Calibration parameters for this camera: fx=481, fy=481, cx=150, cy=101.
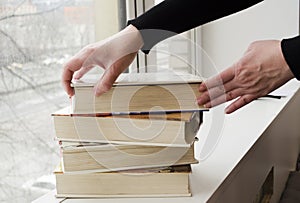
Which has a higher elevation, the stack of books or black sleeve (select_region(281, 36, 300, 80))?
black sleeve (select_region(281, 36, 300, 80))

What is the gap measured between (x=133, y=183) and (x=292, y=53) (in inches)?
11.7

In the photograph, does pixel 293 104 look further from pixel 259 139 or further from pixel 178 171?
pixel 178 171

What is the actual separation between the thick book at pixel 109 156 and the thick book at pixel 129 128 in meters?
0.01

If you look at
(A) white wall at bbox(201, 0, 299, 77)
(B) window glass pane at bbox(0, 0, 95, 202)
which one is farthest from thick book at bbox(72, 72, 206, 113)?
(A) white wall at bbox(201, 0, 299, 77)

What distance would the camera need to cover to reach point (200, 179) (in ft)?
2.48

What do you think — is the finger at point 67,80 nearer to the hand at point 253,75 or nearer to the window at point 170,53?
the hand at point 253,75

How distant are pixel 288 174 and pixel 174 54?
52 cm

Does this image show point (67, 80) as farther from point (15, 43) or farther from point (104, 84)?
point (15, 43)

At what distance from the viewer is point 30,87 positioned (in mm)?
974

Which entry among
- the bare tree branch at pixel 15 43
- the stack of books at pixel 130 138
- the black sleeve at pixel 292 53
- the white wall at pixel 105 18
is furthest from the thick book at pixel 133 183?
the white wall at pixel 105 18

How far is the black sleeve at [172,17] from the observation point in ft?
2.46

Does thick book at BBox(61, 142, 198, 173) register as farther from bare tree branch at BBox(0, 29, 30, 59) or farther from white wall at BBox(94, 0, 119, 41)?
white wall at BBox(94, 0, 119, 41)

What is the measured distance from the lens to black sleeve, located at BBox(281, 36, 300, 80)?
69 centimetres

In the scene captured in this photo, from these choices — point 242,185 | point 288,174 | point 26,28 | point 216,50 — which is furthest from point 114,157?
point 216,50
